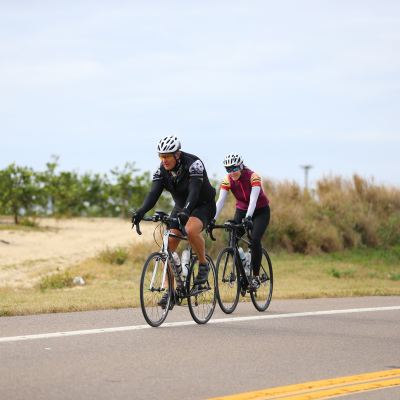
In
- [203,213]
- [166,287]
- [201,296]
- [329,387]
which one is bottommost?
[329,387]

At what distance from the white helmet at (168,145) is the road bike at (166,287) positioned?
795mm

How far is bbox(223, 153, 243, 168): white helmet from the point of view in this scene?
930cm

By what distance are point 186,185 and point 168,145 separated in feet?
2.01

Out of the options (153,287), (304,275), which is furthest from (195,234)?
(304,275)

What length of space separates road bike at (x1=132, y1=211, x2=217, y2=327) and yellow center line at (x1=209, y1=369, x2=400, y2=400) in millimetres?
2656

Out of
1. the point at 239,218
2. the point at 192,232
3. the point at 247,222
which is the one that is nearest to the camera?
the point at 192,232

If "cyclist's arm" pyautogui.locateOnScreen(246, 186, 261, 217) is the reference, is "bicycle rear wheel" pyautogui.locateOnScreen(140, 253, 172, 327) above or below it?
below

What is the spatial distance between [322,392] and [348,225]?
18.3 metres

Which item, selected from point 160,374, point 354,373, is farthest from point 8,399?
point 354,373

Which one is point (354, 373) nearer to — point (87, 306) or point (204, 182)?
point (204, 182)

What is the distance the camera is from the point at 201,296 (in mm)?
8188

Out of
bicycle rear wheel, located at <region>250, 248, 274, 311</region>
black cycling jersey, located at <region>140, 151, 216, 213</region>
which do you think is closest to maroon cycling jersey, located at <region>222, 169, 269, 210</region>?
bicycle rear wheel, located at <region>250, 248, 274, 311</region>

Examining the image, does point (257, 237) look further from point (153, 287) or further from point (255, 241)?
point (153, 287)

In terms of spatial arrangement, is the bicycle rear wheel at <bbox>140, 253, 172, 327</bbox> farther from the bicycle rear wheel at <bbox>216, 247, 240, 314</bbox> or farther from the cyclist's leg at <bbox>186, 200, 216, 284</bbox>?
the bicycle rear wheel at <bbox>216, 247, 240, 314</bbox>
